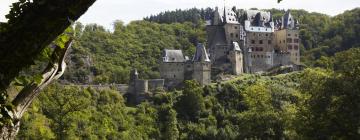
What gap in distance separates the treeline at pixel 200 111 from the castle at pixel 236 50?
3451 millimetres

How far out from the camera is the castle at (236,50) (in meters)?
65.8

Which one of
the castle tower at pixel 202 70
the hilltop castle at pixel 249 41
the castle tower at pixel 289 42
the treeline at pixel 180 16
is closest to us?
the castle tower at pixel 202 70

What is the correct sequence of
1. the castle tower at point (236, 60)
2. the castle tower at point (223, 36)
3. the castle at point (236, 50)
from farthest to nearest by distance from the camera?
1. the castle tower at point (223, 36)
2. the castle tower at point (236, 60)
3. the castle at point (236, 50)

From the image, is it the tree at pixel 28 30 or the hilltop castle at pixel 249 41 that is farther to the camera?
the hilltop castle at pixel 249 41

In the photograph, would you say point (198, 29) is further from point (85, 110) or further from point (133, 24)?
point (85, 110)

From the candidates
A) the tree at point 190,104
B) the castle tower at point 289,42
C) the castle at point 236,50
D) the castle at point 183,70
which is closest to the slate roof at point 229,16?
the castle at point 236,50

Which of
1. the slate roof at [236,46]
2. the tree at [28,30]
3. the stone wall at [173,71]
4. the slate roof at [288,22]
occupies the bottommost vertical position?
the stone wall at [173,71]

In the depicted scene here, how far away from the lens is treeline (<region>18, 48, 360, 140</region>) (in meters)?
34.3

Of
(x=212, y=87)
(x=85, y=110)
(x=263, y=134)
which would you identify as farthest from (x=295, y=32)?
(x=263, y=134)

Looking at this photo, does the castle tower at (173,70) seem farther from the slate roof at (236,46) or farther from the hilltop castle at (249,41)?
the slate roof at (236,46)

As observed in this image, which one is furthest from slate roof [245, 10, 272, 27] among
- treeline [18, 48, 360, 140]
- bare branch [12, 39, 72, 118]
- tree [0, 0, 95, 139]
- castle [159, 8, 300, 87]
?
tree [0, 0, 95, 139]

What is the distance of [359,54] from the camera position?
34.9 meters

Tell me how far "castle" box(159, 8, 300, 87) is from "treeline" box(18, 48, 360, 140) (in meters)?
3.45

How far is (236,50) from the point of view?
70.2m
